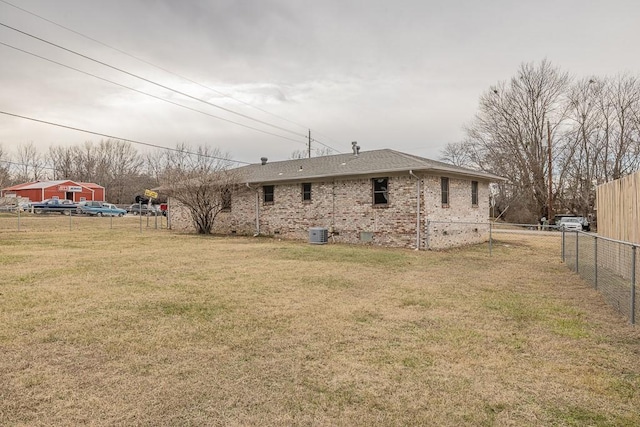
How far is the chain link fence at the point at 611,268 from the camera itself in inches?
213

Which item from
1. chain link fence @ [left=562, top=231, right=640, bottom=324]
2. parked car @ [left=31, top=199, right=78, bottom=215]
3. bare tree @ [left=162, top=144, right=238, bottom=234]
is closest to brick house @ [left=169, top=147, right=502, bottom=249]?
bare tree @ [left=162, top=144, right=238, bottom=234]

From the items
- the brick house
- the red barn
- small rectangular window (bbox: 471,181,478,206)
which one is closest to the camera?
the brick house

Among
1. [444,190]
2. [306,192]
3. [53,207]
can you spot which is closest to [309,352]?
[444,190]

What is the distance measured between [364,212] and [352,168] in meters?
2.02

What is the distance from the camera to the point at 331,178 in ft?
57.3

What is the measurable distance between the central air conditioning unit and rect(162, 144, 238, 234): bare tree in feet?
19.2

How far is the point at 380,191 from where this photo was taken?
16.3 metres

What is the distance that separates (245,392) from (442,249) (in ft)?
43.8

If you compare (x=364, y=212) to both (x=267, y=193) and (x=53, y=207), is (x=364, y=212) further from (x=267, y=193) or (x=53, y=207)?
(x=53, y=207)

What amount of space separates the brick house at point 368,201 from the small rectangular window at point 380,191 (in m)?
0.04

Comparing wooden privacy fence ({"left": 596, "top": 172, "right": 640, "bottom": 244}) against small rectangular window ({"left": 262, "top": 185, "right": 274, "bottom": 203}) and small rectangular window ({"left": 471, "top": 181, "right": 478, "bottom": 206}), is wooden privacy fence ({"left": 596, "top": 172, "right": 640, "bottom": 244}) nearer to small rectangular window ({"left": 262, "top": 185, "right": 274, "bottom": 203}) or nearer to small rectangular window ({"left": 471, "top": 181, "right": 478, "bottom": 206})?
small rectangular window ({"left": 471, "top": 181, "right": 478, "bottom": 206})

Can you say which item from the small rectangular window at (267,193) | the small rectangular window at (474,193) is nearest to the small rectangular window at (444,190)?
the small rectangular window at (474,193)

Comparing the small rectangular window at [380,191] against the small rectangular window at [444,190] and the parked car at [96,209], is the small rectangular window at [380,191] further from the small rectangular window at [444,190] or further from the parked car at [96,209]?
the parked car at [96,209]

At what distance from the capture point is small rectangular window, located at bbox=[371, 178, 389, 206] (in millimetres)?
16094
